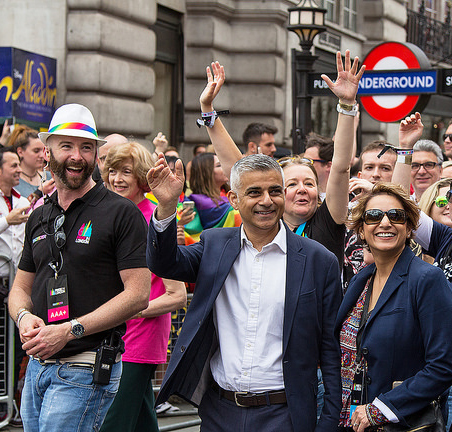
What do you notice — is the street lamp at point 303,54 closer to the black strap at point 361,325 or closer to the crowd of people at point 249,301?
the crowd of people at point 249,301

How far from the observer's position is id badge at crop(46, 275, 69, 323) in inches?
167

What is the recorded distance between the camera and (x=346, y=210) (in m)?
4.72

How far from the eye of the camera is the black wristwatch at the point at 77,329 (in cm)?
414

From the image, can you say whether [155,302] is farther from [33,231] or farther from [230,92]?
[230,92]

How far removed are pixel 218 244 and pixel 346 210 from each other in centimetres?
98

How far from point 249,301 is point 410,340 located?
2.34 feet

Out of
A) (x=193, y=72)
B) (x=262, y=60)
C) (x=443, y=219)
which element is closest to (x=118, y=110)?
(x=193, y=72)

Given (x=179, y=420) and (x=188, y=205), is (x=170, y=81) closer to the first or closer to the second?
(x=179, y=420)

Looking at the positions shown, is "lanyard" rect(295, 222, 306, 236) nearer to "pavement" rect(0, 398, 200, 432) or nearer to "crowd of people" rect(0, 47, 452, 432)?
"crowd of people" rect(0, 47, 452, 432)

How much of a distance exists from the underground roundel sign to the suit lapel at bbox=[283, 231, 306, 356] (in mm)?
4862

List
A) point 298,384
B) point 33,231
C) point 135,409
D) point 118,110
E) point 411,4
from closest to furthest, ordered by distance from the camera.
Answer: point 298,384, point 33,231, point 135,409, point 118,110, point 411,4

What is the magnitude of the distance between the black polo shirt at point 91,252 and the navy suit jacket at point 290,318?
17.6 inches

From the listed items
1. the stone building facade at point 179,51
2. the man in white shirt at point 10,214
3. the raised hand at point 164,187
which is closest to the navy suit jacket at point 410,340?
the raised hand at point 164,187

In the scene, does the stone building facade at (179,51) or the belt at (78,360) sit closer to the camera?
the belt at (78,360)
